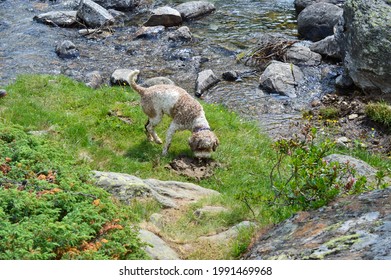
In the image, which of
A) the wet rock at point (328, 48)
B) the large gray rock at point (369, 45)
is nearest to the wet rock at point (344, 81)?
the large gray rock at point (369, 45)

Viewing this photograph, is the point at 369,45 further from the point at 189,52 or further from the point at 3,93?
the point at 3,93

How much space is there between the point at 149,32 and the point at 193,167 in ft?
34.8

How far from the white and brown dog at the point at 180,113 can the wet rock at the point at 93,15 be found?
33.7 ft

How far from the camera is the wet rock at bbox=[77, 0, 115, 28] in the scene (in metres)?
21.3

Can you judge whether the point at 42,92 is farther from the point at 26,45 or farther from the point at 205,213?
the point at 205,213

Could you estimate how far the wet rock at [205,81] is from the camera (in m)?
16.1

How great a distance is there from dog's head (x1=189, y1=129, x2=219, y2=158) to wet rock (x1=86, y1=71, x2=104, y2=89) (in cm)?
563

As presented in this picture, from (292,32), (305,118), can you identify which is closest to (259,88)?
(305,118)

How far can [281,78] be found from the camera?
16.5m

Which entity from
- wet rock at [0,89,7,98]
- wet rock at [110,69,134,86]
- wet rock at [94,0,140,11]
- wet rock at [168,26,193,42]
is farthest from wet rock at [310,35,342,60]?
wet rock at [0,89,7,98]

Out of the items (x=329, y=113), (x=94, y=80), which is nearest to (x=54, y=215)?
(x=329, y=113)

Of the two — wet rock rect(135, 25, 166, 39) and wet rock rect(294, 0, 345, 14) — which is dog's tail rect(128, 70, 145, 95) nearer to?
wet rock rect(135, 25, 166, 39)

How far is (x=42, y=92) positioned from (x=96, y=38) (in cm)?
638

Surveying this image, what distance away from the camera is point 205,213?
8.43 meters
